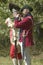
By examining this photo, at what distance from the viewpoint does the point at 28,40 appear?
5.93m

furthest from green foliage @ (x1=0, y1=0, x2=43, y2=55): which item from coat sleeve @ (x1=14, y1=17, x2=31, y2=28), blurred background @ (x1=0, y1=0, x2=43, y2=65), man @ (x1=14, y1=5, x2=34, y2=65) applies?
coat sleeve @ (x1=14, y1=17, x2=31, y2=28)

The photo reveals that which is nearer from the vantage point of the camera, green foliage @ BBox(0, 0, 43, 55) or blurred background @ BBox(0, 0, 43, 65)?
blurred background @ BBox(0, 0, 43, 65)

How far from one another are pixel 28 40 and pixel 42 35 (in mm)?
7234

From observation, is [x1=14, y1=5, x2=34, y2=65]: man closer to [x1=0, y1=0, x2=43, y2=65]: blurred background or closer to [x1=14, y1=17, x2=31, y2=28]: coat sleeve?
[x1=14, y1=17, x2=31, y2=28]: coat sleeve

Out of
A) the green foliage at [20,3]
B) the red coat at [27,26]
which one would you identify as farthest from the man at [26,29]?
the green foliage at [20,3]

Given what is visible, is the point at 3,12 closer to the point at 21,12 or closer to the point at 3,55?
the point at 3,55

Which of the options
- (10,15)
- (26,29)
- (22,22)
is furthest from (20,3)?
(22,22)

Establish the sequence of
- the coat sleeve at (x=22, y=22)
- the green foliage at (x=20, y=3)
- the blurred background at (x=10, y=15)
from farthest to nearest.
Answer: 1. the green foliage at (x=20, y=3)
2. the blurred background at (x=10, y=15)
3. the coat sleeve at (x=22, y=22)

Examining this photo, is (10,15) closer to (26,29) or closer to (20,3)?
(20,3)

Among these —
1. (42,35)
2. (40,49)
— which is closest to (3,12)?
(40,49)

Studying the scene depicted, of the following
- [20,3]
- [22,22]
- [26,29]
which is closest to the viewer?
[22,22]

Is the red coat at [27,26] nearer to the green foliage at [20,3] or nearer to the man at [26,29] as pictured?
the man at [26,29]

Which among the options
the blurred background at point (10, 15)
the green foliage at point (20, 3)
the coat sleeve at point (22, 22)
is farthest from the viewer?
the green foliage at point (20, 3)

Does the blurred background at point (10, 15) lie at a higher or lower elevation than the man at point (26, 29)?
lower
